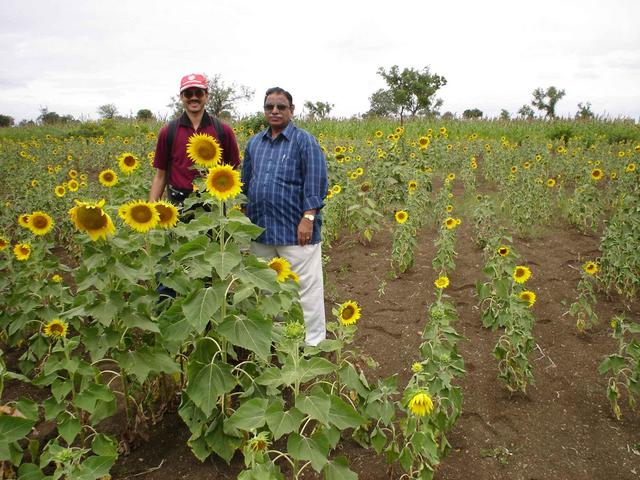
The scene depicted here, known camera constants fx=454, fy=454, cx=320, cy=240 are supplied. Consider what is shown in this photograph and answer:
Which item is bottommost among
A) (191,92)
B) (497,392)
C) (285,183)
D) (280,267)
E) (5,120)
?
(497,392)

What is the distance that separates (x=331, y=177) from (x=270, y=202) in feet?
11.1

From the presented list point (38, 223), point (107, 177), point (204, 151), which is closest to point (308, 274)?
point (204, 151)

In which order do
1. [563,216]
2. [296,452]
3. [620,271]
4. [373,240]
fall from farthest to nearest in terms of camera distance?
[563,216] → [373,240] → [620,271] → [296,452]

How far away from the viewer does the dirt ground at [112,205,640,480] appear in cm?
242

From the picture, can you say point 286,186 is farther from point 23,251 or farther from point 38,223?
point 23,251

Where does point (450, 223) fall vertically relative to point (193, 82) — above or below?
below

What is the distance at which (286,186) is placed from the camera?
3.09m

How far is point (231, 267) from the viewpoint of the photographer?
181 cm

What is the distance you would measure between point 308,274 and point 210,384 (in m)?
1.41

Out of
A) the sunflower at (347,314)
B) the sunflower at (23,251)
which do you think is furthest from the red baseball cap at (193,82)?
the sunflower at (347,314)

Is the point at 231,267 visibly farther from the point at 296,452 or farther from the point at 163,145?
the point at 163,145

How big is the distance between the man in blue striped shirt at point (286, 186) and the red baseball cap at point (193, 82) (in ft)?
1.53

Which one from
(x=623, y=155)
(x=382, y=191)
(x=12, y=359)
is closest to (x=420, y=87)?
(x=623, y=155)

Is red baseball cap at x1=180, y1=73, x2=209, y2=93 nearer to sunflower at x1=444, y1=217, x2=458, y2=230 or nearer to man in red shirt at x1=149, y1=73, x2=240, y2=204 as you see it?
man in red shirt at x1=149, y1=73, x2=240, y2=204
